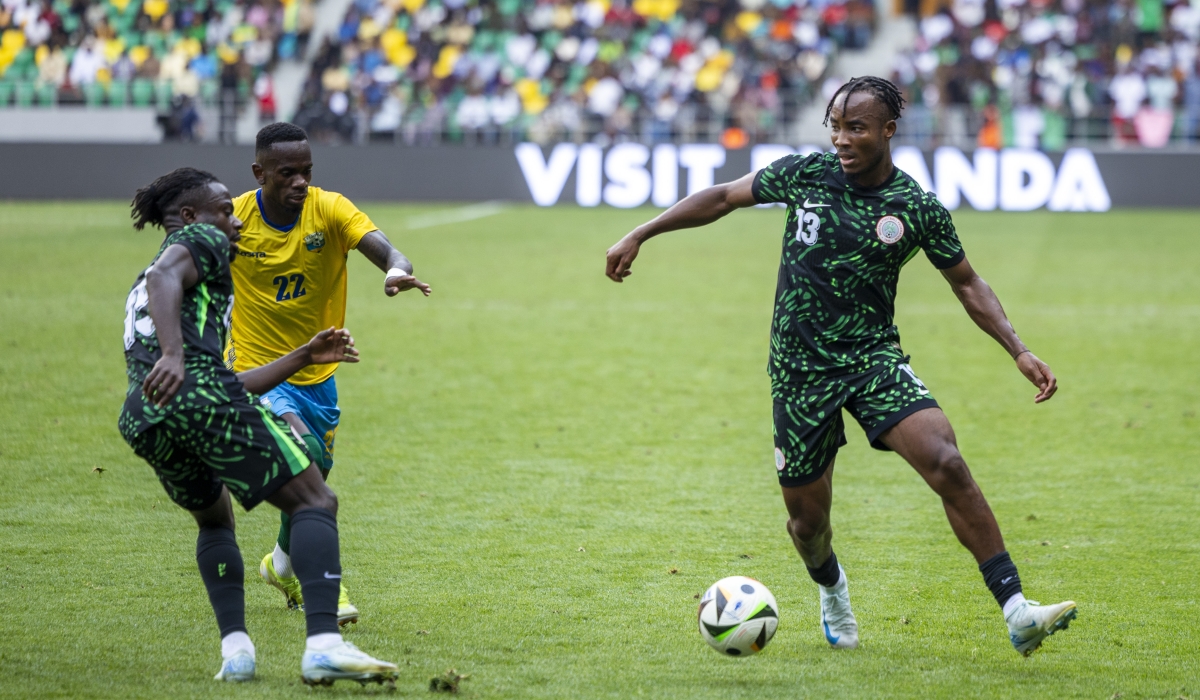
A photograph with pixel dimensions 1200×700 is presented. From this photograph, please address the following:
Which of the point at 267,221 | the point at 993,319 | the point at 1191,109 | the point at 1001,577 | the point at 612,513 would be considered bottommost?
the point at 1191,109

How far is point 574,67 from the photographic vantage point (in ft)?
101

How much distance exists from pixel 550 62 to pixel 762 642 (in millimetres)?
27553

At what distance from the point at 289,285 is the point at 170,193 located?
3.54 ft

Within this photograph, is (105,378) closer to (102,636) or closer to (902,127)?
(102,636)

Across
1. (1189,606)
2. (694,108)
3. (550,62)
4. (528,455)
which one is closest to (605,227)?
(694,108)

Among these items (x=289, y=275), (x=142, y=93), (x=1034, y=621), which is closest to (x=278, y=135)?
(x=289, y=275)

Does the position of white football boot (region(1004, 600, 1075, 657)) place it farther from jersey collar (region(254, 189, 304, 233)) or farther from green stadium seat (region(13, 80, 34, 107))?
green stadium seat (region(13, 80, 34, 107))

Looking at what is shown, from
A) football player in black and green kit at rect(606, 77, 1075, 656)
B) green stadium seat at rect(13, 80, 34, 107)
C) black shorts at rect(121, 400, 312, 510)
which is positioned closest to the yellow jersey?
black shorts at rect(121, 400, 312, 510)

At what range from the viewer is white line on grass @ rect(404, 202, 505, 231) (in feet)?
74.4

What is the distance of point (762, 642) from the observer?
4.86 m

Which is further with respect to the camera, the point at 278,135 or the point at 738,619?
the point at 278,135

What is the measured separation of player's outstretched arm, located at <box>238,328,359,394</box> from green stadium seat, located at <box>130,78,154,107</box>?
2483cm

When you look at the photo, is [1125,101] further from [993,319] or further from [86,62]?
[993,319]

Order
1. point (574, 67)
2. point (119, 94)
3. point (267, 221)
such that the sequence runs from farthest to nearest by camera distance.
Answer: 1. point (574, 67)
2. point (119, 94)
3. point (267, 221)
